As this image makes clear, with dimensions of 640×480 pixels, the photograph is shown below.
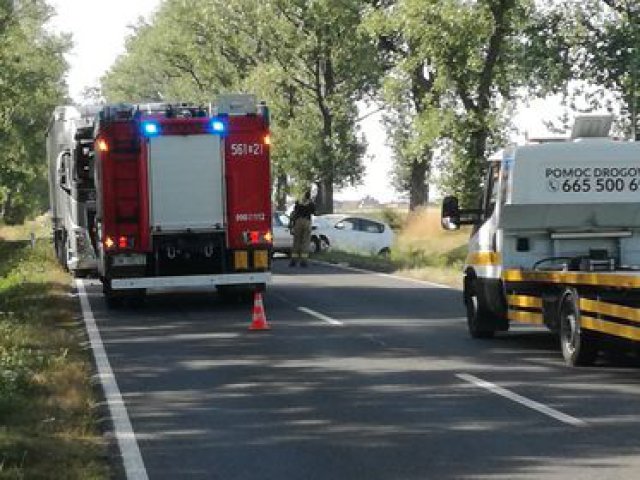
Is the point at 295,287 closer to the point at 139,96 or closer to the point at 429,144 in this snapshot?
the point at 429,144

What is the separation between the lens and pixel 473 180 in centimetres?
3114

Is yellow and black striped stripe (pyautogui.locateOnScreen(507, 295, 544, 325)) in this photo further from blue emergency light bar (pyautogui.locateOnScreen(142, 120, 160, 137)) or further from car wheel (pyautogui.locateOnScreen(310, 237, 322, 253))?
car wheel (pyautogui.locateOnScreen(310, 237, 322, 253))

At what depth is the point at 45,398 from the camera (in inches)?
398

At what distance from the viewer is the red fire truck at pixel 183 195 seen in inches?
723

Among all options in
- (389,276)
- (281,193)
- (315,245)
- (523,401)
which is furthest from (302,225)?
(281,193)

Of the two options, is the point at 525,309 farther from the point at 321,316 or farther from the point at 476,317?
the point at 321,316

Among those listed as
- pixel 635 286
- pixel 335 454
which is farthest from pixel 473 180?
pixel 335 454

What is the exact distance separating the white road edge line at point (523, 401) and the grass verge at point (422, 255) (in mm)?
12284

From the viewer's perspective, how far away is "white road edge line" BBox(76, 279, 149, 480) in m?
7.57

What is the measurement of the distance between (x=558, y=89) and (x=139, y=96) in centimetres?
5731

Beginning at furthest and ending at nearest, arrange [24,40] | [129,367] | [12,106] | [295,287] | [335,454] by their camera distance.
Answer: [24,40], [12,106], [295,287], [129,367], [335,454]

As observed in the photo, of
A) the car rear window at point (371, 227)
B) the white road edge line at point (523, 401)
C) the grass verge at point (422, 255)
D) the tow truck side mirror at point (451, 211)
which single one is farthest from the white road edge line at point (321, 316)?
the car rear window at point (371, 227)

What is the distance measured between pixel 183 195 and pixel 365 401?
9335mm

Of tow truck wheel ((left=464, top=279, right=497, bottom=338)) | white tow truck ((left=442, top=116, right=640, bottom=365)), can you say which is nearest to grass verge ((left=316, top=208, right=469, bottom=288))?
tow truck wheel ((left=464, top=279, right=497, bottom=338))
